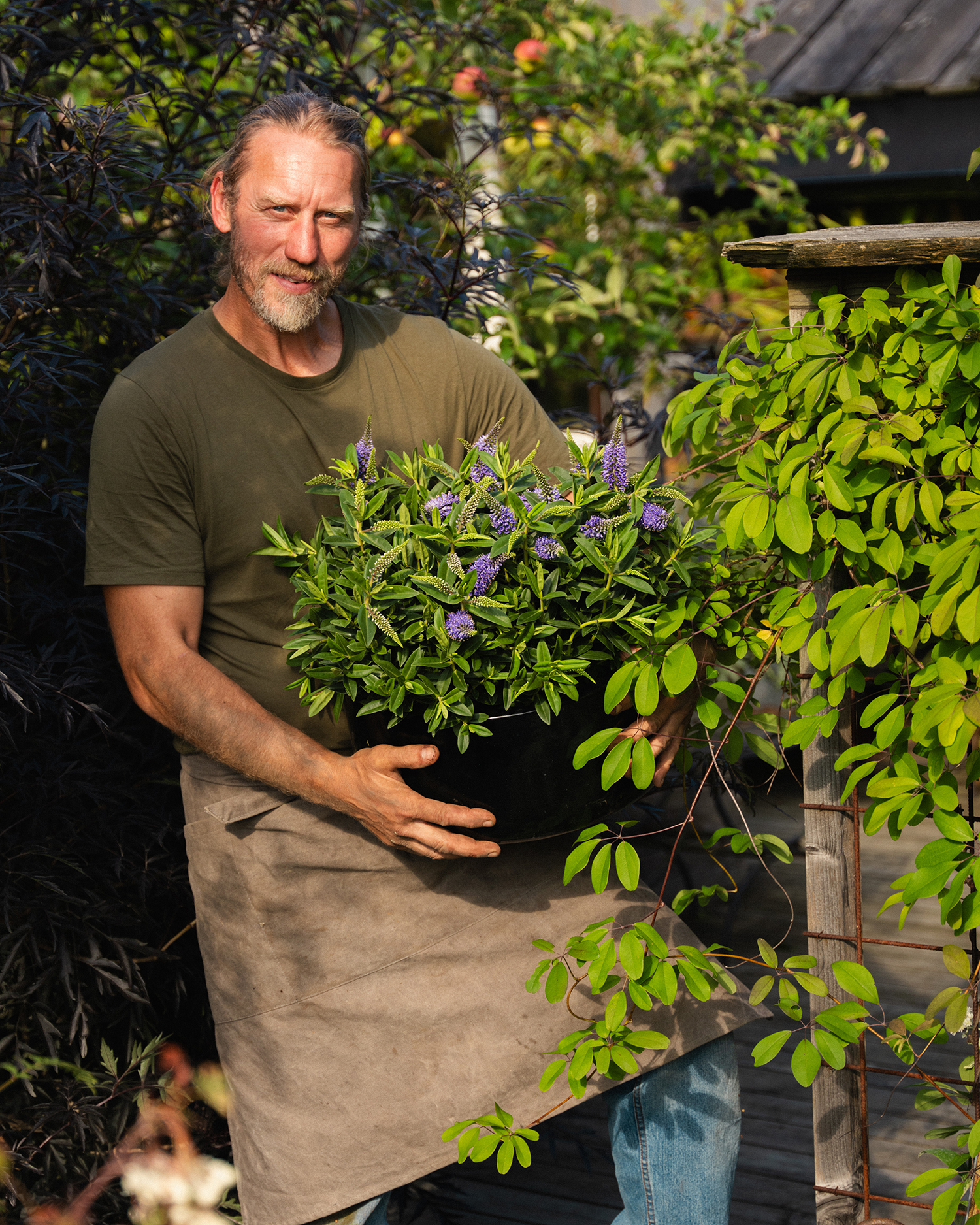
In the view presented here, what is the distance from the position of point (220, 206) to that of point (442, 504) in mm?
737

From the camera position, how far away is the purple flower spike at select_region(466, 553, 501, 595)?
120 centimetres

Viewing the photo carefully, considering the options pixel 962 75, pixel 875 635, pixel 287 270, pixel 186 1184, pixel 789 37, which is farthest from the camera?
pixel 789 37

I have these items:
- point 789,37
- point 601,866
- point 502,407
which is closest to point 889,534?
point 601,866

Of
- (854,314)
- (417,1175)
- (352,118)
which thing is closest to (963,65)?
(352,118)

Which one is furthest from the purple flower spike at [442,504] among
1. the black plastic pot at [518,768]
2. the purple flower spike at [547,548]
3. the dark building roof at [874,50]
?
the dark building roof at [874,50]

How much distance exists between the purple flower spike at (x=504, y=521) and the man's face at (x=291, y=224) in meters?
0.54

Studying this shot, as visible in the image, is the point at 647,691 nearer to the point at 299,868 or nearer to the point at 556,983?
the point at 556,983

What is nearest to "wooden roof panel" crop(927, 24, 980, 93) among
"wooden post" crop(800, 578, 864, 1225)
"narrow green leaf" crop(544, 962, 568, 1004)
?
"wooden post" crop(800, 578, 864, 1225)

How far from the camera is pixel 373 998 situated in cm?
150

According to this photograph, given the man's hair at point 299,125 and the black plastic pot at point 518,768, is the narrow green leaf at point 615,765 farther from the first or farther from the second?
the man's hair at point 299,125

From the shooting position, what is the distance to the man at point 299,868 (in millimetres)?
1464

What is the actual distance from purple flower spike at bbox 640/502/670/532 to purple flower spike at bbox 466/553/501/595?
0.18m

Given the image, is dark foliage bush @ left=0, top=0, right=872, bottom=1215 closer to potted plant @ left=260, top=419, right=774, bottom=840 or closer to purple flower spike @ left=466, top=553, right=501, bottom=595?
potted plant @ left=260, top=419, right=774, bottom=840

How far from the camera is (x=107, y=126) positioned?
181cm
